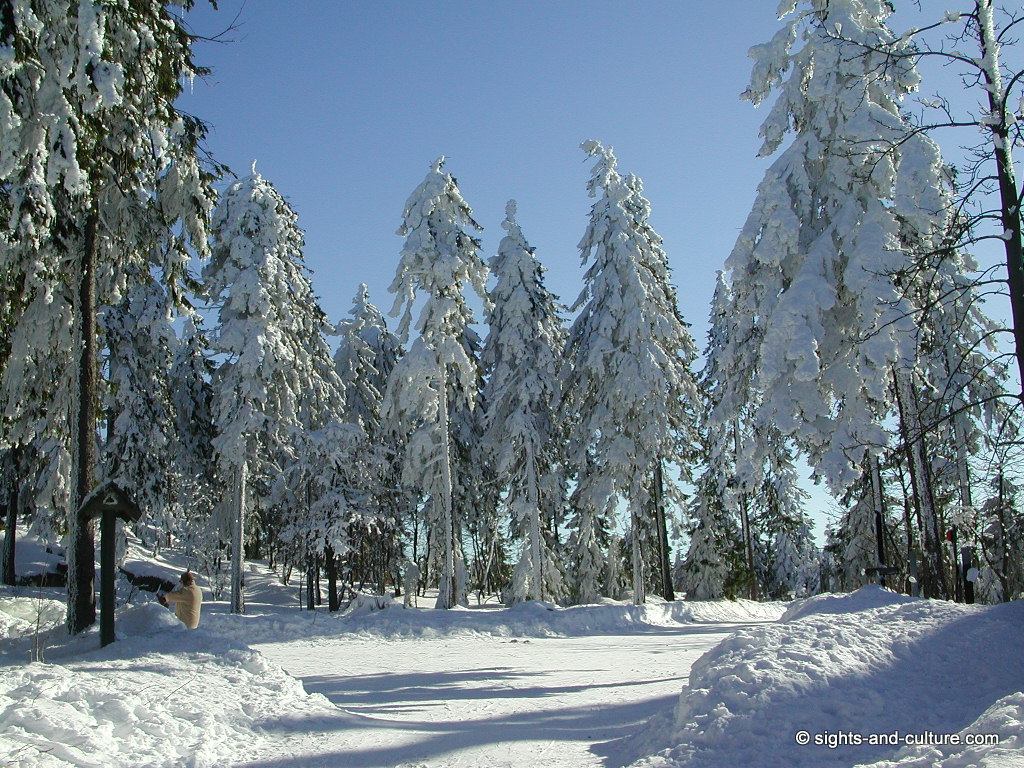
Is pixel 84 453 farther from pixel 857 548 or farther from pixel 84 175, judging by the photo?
pixel 857 548

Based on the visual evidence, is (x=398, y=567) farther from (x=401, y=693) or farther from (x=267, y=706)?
(x=267, y=706)

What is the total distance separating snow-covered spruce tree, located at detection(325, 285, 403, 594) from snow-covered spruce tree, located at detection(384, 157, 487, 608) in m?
4.03

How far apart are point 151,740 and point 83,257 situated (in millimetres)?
8789

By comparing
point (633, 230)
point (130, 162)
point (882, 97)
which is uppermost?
point (633, 230)

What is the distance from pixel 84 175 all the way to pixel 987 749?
9460 mm

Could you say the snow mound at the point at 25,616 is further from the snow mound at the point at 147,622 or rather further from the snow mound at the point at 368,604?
the snow mound at the point at 368,604

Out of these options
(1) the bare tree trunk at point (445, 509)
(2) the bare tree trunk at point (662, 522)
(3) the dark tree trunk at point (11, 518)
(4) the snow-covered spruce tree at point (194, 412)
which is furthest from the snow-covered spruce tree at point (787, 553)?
(3) the dark tree trunk at point (11, 518)

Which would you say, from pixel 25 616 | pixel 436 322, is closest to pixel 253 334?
pixel 436 322

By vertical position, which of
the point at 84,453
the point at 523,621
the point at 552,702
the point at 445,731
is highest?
the point at 84,453

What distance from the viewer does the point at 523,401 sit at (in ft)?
86.6

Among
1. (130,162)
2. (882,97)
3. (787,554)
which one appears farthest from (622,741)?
(787,554)

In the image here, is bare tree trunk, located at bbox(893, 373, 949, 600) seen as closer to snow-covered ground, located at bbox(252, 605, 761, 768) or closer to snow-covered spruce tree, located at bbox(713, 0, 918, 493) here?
snow-covered spruce tree, located at bbox(713, 0, 918, 493)

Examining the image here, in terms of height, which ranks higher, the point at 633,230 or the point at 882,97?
the point at 633,230

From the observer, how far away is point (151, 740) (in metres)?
6.79
